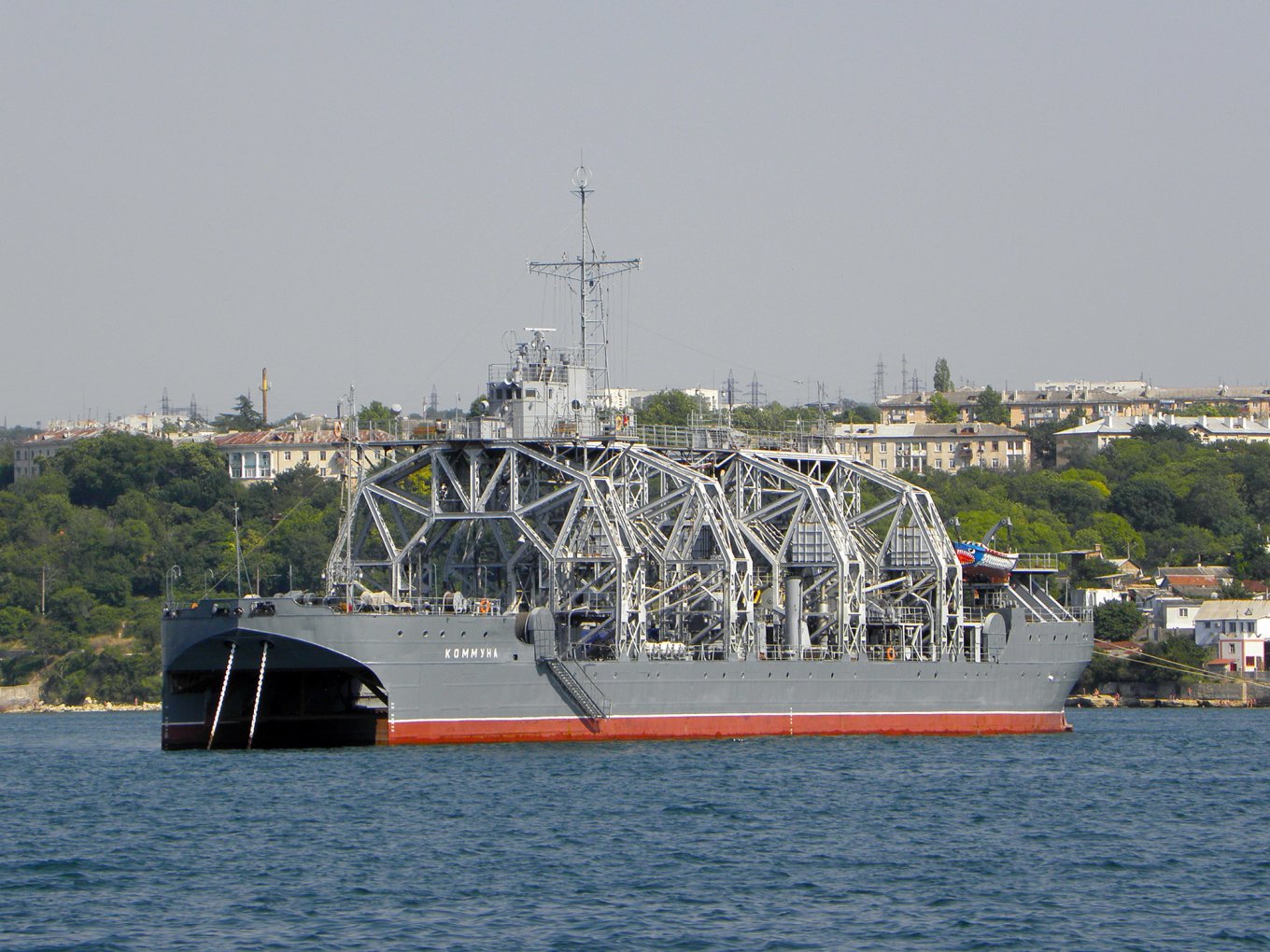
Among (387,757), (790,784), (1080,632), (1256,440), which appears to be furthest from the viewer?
(1256,440)

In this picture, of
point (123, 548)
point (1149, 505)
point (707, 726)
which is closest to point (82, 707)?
point (123, 548)

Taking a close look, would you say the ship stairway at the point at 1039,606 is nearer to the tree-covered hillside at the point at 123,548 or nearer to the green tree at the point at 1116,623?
the green tree at the point at 1116,623

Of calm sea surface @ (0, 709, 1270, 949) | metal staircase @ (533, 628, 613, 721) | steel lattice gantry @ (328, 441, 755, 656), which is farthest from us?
steel lattice gantry @ (328, 441, 755, 656)

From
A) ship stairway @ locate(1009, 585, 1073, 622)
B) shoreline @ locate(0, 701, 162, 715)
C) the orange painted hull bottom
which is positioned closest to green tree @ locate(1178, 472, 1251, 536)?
shoreline @ locate(0, 701, 162, 715)

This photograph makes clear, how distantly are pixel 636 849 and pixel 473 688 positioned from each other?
17387 millimetres

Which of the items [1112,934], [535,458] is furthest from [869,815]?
[535,458]

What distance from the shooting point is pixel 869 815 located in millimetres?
46469

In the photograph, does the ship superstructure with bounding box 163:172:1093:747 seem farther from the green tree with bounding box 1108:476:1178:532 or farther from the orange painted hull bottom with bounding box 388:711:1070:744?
the green tree with bounding box 1108:476:1178:532

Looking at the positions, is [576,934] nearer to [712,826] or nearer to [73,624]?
[712,826]

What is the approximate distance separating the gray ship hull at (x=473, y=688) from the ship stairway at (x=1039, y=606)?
5.27m

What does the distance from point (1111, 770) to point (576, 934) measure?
2887 centimetres

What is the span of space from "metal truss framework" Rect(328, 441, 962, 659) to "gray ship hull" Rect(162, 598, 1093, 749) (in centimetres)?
175

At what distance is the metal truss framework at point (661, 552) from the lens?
63.4 metres

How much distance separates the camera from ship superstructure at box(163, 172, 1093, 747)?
2258 inches
